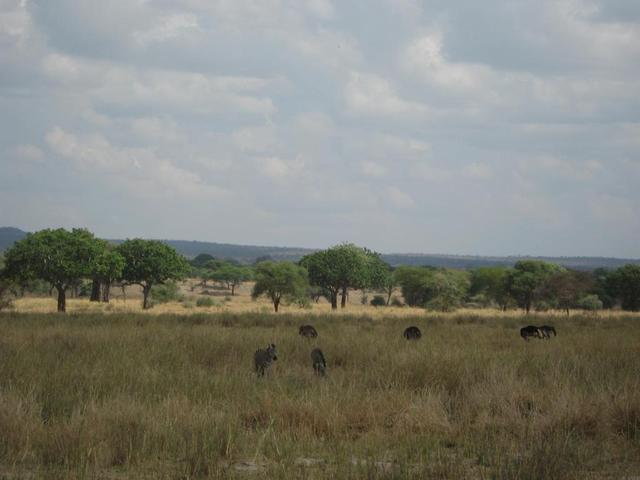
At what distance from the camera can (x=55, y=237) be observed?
47938 mm

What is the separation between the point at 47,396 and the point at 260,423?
3.04 m

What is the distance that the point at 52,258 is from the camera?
45.9 meters

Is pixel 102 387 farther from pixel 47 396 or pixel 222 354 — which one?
pixel 222 354

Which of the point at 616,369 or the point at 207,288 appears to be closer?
the point at 616,369

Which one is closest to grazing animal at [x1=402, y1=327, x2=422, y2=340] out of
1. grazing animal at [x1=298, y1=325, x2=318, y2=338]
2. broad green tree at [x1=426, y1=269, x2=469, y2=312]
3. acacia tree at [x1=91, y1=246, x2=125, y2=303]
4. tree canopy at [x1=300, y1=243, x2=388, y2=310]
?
grazing animal at [x1=298, y1=325, x2=318, y2=338]

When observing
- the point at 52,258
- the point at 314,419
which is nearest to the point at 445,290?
the point at 52,258

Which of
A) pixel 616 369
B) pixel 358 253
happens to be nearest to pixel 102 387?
pixel 616 369

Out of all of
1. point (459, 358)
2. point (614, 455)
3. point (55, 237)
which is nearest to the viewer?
point (614, 455)

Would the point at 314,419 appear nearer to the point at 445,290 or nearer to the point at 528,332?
the point at 528,332

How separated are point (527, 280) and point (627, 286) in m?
12.7

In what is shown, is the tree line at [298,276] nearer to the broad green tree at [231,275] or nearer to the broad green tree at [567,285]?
the broad green tree at [567,285]

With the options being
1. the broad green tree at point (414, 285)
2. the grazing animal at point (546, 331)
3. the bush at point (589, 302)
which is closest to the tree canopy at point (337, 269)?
the broad green tree at point (414, 285)

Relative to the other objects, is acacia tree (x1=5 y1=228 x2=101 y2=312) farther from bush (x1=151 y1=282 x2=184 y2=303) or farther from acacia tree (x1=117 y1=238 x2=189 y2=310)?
bush (x1=151 y1=282 x2=184 y2=303)

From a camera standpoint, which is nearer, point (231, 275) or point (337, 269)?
point (337, 269)
